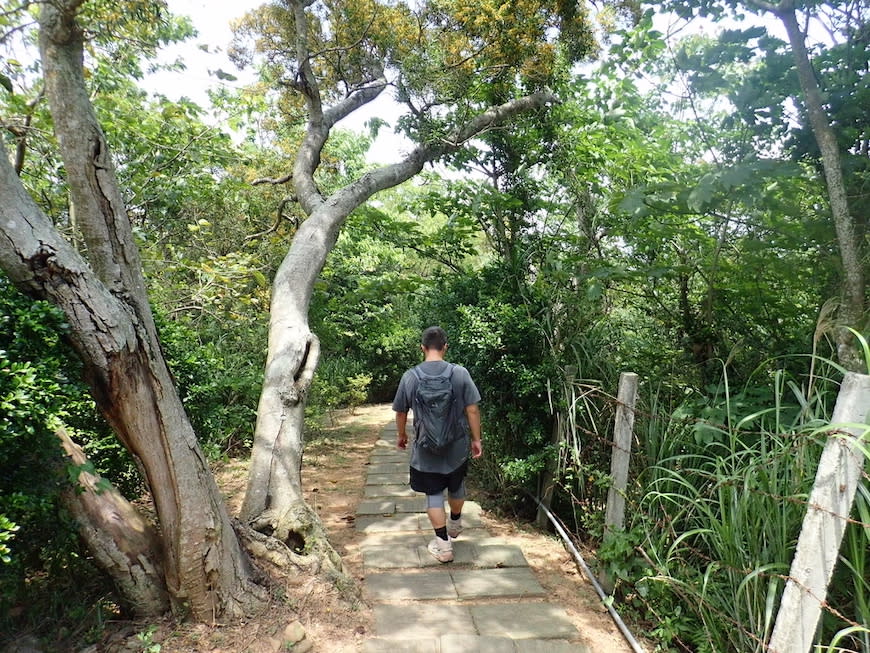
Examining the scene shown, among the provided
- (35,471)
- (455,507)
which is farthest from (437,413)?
(35,471)

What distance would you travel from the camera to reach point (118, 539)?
243cm

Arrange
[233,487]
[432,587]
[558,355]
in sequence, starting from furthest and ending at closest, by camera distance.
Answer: [233,487] → [558,355] → [432,587]

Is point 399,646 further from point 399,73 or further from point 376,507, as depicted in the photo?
point 399,73

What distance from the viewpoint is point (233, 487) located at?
194 inches

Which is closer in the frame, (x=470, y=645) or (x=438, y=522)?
(x=470, y=645)

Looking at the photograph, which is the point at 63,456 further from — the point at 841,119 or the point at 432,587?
the point at 841,119

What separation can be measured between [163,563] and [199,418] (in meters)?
1.27

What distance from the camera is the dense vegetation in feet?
7.16

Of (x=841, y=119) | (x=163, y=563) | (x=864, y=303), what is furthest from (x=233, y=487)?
(x=841, y=119)

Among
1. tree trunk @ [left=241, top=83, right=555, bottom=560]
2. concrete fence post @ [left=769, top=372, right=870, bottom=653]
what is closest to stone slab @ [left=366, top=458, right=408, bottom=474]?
tree trunk @ [left=241, top=83, right=555, bottom=560]

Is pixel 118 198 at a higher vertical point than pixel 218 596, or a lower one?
higher

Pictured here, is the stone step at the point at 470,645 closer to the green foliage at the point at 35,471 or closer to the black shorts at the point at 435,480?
the black shorts at the point at 435,480

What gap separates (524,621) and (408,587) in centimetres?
75

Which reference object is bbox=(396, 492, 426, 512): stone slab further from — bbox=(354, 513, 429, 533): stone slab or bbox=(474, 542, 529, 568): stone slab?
bbox=(474, 542, 529, 568): stone slab
